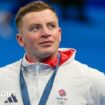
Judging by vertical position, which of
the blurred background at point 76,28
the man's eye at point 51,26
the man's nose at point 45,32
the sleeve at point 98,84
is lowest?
the sleeve at point 98,84

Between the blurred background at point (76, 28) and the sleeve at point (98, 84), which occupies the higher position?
the blurred background at point (76, 28)

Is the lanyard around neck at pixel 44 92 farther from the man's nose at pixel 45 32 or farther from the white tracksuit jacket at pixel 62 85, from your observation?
the man's nose at pixel 45 32

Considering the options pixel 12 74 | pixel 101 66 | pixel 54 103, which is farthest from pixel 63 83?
pixel 101 66

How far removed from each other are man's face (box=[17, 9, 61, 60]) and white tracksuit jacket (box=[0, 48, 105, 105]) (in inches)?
3.0

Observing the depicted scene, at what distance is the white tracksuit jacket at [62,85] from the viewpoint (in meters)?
2.75

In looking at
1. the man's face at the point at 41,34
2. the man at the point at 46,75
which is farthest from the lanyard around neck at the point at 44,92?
the man's face at the point at 41,34

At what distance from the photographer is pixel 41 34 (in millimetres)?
2770

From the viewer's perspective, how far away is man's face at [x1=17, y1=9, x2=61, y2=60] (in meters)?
2.77

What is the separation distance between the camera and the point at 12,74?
289cm

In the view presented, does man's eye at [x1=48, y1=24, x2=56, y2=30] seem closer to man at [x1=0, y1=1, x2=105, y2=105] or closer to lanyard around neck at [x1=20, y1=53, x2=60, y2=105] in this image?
man at [x1=0, y1=1, x2=105, y2=105]

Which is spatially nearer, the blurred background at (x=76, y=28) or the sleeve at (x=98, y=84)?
the sleeve at (x=98, y=84)

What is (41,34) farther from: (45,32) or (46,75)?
(46,75)

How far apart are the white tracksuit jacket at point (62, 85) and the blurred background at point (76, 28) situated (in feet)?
6.09

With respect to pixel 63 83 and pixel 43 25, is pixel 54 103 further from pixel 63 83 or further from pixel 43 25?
pixel 43 25
